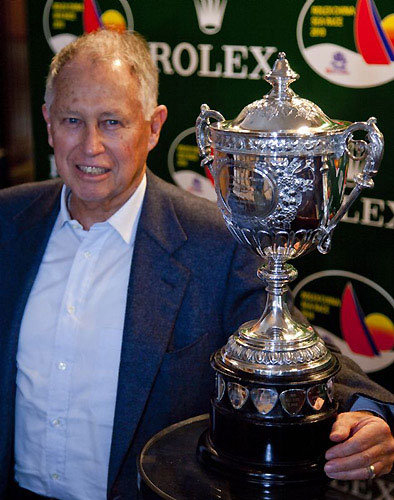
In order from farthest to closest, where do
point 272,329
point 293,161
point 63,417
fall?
point 63,417
point 272,329
point 293,161

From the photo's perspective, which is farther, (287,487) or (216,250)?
(216,250)

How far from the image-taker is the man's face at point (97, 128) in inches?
75.0

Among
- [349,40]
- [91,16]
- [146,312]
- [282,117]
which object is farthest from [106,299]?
[91,16]

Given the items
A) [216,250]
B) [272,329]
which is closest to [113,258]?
[216,250]

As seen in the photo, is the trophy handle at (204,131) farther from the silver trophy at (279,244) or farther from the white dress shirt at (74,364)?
the white dress shirt at (74,364)

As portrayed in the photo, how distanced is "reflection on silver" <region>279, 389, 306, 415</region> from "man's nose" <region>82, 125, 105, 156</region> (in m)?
0.80

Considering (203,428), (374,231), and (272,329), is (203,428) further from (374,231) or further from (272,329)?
(374,231)

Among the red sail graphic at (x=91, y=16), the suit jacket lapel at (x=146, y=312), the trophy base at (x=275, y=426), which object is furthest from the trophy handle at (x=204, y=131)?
the red sail graphic at (x=91, y=16)

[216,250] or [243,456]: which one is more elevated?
[216,250]

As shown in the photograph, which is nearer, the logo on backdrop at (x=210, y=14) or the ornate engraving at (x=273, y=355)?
the ornate engraving at (x=273, y=355)

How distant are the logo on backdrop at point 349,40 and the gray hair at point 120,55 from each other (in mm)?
466

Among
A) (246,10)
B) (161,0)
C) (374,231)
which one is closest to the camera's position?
(374,231)

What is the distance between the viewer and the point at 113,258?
1.96 meters

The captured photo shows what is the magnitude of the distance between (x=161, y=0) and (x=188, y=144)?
1.36ft
